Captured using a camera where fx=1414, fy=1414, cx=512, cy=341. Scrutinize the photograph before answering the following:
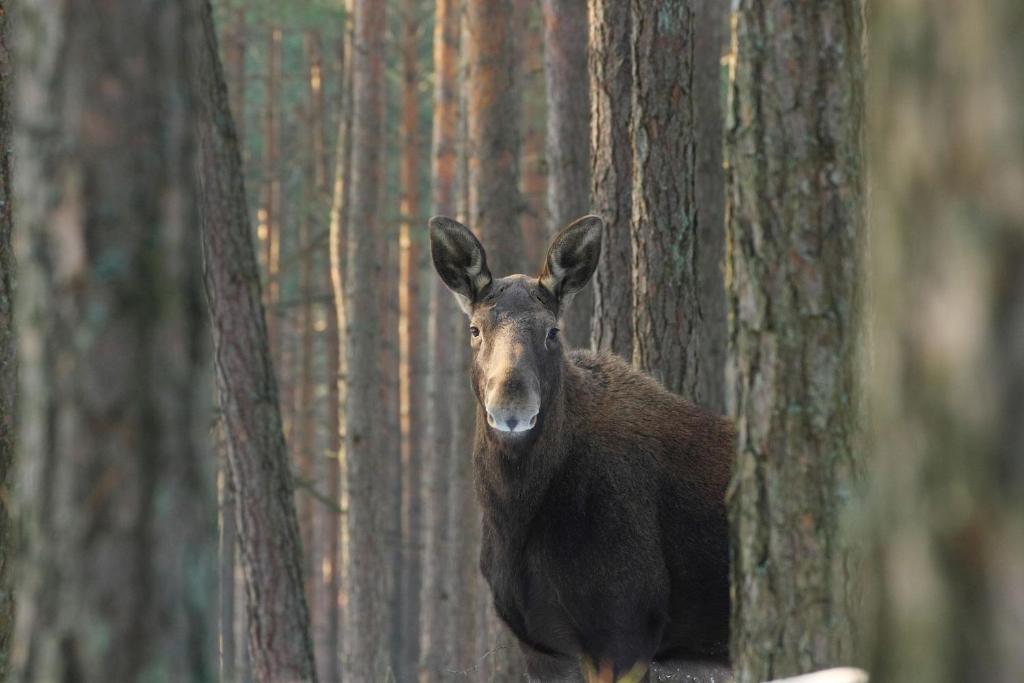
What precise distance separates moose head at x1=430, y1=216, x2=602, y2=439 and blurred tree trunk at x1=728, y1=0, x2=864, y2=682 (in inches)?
67.3

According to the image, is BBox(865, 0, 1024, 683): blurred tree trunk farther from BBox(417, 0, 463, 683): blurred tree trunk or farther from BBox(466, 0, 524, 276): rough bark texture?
BBox(417, 0, 463, 683): blurred tree trunk

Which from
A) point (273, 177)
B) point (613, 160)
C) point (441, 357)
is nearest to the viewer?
point (613, 160)

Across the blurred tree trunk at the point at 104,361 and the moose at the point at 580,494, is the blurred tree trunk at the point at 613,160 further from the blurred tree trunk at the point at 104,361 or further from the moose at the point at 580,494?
the blurred tree trunk at the point at 104,361

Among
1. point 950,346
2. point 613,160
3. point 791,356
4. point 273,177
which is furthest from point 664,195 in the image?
point 273,177

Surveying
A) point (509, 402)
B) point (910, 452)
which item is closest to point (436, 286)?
point (509, 402)

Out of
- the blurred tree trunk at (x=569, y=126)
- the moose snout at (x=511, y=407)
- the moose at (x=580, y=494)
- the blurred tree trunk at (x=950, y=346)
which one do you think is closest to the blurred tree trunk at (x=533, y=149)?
the blurred tree trunk at (x=569, y=126)

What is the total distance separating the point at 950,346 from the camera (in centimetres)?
229

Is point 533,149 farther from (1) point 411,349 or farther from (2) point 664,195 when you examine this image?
(2) point 664,195

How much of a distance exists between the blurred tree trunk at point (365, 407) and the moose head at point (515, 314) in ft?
36.9

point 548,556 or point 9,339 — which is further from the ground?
point 9,339

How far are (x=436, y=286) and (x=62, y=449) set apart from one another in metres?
19.6

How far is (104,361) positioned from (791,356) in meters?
2.91

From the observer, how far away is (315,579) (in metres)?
35.2

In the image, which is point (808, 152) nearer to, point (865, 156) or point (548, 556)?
point (865, 156)
